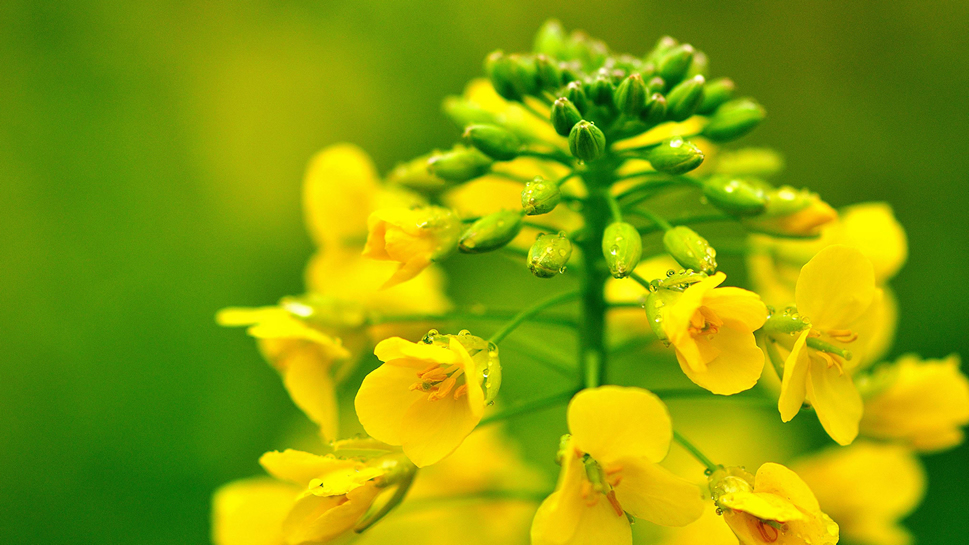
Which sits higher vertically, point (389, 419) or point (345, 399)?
point (389, 419)

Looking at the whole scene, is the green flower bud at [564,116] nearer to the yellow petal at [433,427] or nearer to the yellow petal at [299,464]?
the yellow petal at [433,427]

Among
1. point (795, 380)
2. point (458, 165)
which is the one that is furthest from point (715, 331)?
point (458, 165)

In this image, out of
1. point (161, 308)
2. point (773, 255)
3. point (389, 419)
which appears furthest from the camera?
point (161, 308)

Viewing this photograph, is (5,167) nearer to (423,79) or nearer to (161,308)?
(161,308)

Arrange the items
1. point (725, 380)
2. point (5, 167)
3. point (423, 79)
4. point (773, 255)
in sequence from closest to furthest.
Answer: point (725, 380) < point (773, 255) < point (5, 167) < point (423, 79)

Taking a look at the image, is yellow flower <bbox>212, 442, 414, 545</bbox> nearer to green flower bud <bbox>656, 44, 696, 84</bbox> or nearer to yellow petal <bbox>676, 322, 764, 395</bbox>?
yellow petal <bbox>676, 322, 764, 395</bbox>

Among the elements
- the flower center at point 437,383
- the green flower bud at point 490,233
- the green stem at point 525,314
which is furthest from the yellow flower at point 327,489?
the green flower bud at point 490,233

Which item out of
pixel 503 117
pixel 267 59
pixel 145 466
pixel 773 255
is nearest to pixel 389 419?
pixel 503 117
